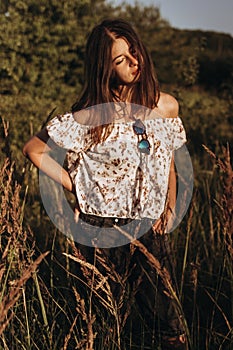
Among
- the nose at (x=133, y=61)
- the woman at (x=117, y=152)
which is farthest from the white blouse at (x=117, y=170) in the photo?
the nose at (x=133, y=61)

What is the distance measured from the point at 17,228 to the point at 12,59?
3.32 m

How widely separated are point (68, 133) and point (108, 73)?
271mm

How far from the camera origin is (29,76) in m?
5.08

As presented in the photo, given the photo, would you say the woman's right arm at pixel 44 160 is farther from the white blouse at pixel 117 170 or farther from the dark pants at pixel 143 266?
the dark pants at pixel 143 266

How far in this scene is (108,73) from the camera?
7.27ft

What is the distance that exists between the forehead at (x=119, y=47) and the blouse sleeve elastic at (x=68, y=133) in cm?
29

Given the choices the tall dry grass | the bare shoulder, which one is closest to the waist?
the tall dry grass

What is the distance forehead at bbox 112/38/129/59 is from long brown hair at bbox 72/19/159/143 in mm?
12

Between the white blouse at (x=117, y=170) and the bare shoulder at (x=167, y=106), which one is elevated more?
A: the bare shoulder at (x=167, y=106)

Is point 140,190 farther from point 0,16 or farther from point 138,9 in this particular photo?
point 138,9

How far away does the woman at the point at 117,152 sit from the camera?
7.27 ft

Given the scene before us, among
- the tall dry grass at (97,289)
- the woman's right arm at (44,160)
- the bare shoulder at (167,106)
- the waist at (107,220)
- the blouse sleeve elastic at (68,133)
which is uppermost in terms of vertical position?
the bare shoulder at (167,106)

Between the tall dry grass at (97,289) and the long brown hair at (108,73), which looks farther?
the long brown hair at (108,73)

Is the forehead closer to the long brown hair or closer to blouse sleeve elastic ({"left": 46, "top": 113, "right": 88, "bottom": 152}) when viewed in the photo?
the long brown hair
